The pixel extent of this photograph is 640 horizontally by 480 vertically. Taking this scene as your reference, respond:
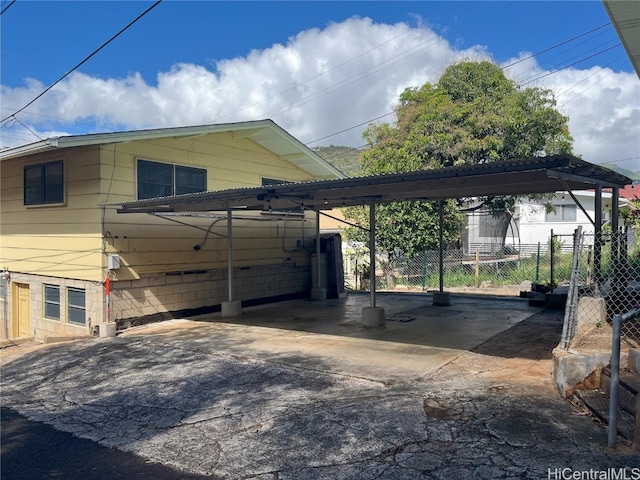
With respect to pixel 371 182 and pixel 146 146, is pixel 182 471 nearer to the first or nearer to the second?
pixel 371 182

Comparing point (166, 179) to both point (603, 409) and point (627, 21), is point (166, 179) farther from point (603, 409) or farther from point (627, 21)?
point (603, 409)

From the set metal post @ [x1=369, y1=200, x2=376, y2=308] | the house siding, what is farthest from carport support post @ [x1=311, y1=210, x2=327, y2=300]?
metal post @ [x1=369, y1=200, x2=376, y2=308]

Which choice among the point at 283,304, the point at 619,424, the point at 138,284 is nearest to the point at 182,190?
the point at 138,284

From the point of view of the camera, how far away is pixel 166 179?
1123 cm

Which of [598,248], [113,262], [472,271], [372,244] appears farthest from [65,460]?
[472,271]

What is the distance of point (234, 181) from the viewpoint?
41.9ft

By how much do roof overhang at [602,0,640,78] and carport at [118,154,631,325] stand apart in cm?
136

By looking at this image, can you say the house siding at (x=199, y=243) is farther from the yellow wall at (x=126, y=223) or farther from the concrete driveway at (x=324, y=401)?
the concrete driveway at (x=324, y=401)

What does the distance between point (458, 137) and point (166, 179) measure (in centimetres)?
1109

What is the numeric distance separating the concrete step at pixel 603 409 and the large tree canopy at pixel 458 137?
40.4ft

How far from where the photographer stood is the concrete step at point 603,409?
3865 mm

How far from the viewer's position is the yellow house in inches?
394

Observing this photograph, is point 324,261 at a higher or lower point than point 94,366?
higher

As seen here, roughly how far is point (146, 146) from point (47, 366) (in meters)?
5.07
